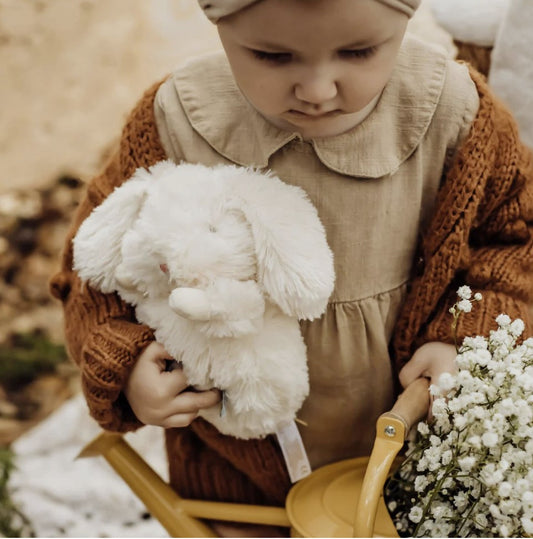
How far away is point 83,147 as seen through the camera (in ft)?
8.47

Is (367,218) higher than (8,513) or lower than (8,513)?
higher

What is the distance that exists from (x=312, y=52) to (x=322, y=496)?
0.54 meters

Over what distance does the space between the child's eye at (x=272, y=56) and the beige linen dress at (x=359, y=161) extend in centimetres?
16

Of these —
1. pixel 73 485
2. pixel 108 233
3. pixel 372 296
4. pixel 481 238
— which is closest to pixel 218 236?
pixel 108 233

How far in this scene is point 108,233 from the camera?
90 centimetres

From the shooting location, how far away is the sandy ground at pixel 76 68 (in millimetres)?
2555

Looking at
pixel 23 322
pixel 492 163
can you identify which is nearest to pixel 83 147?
pixel 23 322

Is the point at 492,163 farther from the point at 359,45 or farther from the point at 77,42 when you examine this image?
the point at 77,42

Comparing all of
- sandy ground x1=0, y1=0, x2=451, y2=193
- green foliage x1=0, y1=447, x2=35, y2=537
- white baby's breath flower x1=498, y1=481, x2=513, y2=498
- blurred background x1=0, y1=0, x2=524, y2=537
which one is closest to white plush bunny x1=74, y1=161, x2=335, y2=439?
white baby's breath flower x1=498, y1=481, x2=513, y2=498

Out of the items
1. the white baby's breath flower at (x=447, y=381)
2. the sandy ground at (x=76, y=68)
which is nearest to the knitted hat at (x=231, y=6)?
the white baby's breath flower at (x=447, y=381)

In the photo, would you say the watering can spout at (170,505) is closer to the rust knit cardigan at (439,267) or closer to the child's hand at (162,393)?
the rust knit cardigan at (439,267)

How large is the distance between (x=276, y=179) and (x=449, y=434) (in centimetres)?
33

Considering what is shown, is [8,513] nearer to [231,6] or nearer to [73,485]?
[73,485]

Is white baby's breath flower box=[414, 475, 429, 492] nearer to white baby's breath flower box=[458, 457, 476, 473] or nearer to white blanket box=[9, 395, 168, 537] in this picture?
white baby's breath flower box=[458, 457, 476, 473]
